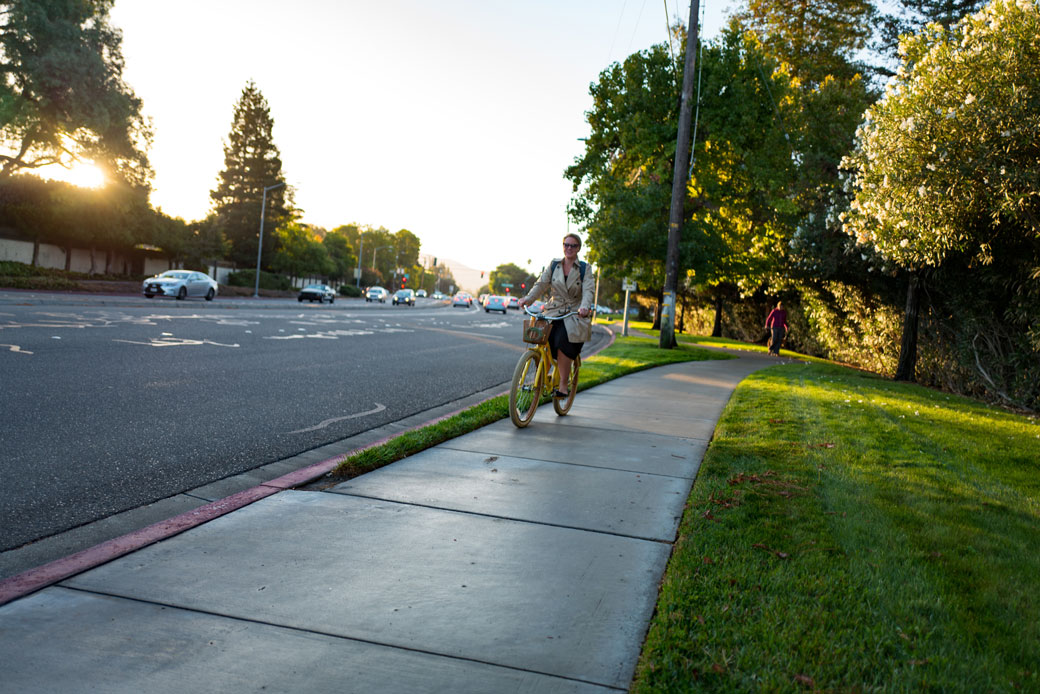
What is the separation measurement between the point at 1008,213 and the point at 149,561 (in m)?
10.2

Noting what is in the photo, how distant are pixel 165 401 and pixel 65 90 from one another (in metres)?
38.2

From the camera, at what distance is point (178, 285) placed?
123 ft

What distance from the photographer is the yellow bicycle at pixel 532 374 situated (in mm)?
7621

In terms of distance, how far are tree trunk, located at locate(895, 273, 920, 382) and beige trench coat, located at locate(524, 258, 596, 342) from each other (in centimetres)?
1070

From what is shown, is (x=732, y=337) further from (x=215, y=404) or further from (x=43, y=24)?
(x=43, y=24)

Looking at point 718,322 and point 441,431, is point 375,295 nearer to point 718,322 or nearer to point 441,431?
point 718,322

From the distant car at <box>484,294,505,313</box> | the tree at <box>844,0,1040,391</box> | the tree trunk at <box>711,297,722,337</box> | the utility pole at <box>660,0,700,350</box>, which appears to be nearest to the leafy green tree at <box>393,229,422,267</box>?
the distant car at <box>484,294,505,313</box>

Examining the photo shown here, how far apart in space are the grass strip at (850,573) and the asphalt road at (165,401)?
336cm

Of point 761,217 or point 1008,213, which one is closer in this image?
point 1008,213

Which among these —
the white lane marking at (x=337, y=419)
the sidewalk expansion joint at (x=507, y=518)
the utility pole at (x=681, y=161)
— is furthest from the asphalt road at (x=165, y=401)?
the utility pole at (x=681, y=161)

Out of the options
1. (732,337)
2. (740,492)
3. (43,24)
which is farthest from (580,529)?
(43,24)

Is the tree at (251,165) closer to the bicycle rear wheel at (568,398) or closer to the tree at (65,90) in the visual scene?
the tree at (65,90)

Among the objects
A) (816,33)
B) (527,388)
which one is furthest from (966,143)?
(816,33)

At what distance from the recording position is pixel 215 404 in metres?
8.05
